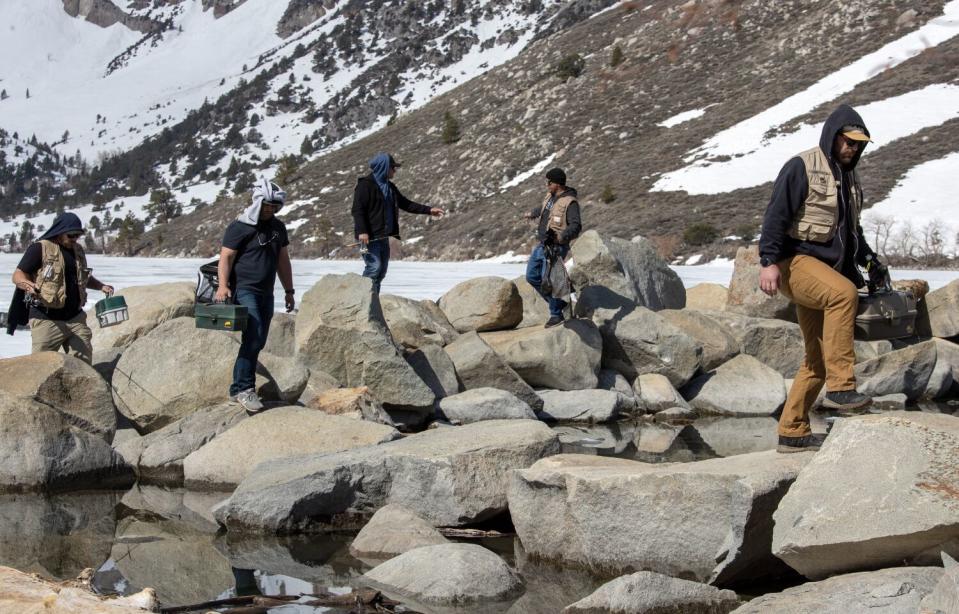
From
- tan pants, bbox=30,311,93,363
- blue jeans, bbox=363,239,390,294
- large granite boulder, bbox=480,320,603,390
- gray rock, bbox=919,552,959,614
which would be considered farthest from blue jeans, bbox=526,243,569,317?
gray rock, bbox=919,552,959,614

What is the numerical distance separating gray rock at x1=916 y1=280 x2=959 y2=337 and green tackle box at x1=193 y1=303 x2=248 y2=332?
9.24 metres

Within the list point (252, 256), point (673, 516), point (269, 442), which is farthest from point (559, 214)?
point (673, 516)

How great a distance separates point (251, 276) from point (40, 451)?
79.5 inches

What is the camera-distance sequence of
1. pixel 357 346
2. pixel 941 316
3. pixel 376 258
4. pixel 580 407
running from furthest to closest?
pixel 941 316 < pixel 376 258 < pixel 580 407 < pixel 357 346

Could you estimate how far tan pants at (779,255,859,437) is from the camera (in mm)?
5320

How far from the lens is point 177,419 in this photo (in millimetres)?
8664

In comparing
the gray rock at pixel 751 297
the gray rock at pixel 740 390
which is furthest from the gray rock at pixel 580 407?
the gray rock at pixel 751 297

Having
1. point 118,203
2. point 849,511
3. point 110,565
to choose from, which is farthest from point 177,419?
point 118,203

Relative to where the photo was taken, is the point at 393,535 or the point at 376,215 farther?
the point at 376,215

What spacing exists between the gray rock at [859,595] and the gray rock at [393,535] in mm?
1944

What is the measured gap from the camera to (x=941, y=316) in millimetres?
13477

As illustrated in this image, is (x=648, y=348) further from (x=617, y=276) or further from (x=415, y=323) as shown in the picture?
(x=415, y=323)

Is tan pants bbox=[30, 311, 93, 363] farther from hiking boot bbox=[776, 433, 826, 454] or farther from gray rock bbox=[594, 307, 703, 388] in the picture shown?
hiking boot bbox=[776, 433, 826, 454]

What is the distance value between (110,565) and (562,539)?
7.97 ft
